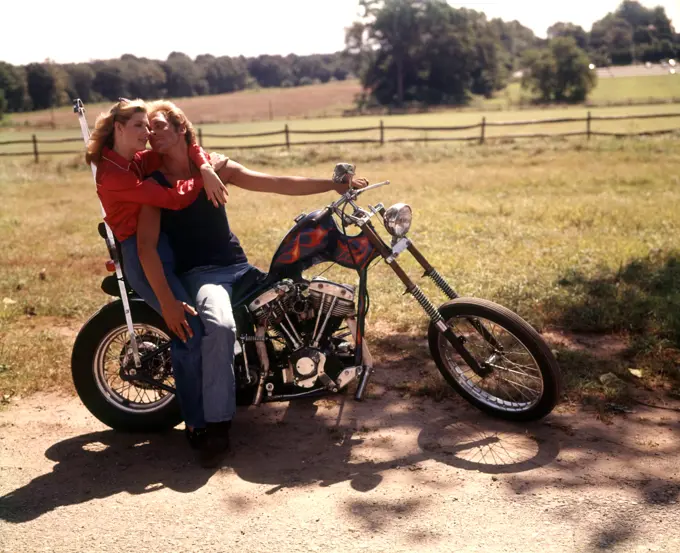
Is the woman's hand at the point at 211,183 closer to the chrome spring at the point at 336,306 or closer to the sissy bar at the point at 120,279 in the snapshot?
the sissy bar at the point at 120,279

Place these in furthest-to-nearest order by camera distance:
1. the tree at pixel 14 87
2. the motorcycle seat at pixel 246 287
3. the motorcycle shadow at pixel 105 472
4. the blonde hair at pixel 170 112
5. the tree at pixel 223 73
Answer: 1. the tree at pixel 223 73
2. the tree at pixel 14 87
3. the motorcycle seat at pixel 246 287
4. the blonde hair at pixel 170 112
5. the motorcycle shadow at pixel 105 472

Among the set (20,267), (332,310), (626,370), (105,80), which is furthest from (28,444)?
(105,80)

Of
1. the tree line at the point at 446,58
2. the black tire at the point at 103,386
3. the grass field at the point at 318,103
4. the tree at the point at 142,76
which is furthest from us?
the tree line at the point at 446,58

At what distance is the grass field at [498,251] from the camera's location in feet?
18.5

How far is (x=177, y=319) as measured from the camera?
3.73 metres

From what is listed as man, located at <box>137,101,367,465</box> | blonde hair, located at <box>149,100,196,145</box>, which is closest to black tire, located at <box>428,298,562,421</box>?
man, located at <box>137,101,367,465</box>

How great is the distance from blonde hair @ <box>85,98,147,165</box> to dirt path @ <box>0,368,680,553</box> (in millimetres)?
1676

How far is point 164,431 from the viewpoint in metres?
4.23

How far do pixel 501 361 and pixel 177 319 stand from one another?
1940 mm

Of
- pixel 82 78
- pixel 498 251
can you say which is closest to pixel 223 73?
pixel 82 78

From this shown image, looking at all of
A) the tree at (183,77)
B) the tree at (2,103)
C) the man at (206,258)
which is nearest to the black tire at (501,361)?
the man at (206,258)

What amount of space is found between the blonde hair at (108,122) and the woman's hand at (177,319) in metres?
0.87

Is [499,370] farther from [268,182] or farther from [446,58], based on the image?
[446,58]

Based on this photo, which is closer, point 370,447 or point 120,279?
point 370,447
